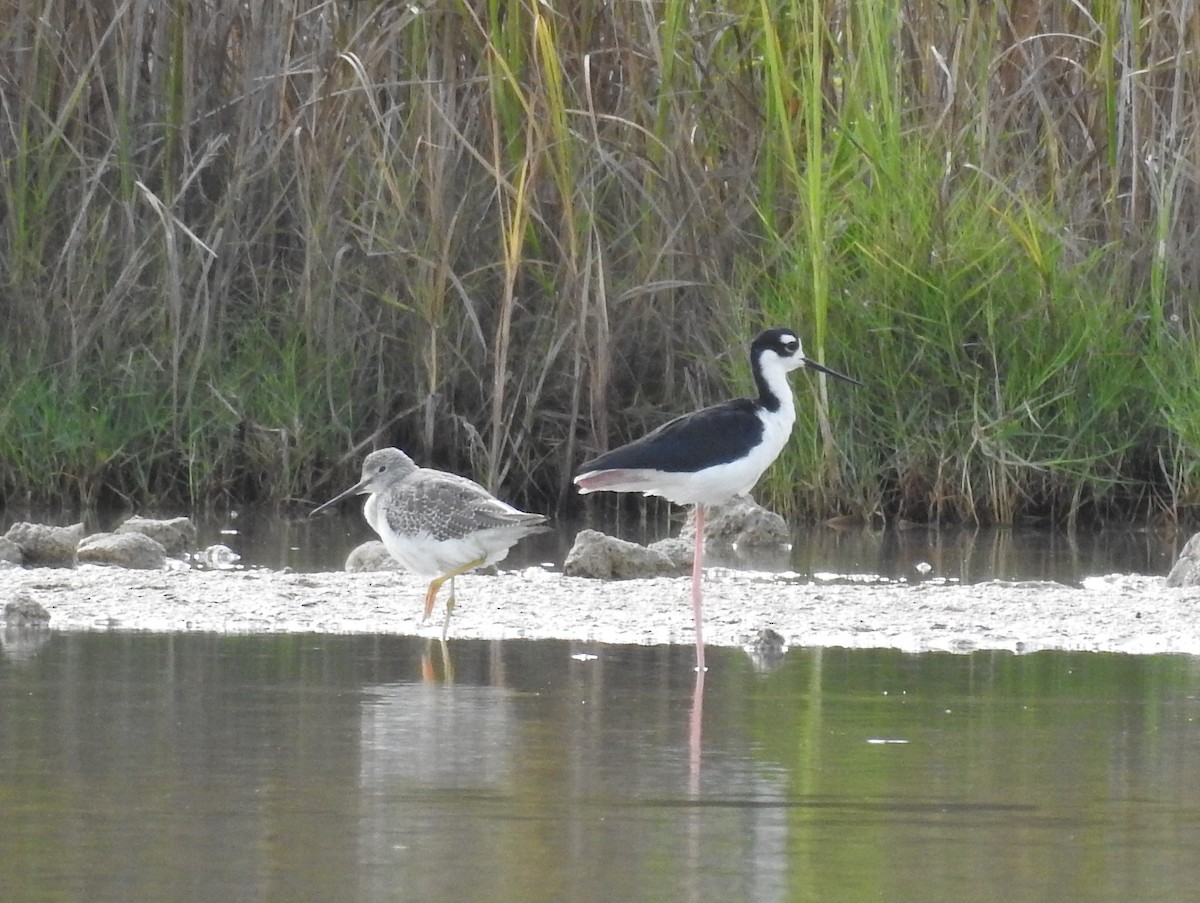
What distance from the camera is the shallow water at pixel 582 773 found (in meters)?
4.55

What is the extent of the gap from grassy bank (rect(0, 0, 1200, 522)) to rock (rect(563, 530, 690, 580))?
1859mm

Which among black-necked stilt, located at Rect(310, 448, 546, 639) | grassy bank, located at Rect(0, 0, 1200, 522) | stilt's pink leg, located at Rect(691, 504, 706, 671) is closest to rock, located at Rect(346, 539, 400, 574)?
black-necked stilt, located at Rect(310, 448, 546, 639)

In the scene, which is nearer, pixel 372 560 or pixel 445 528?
pixel 445 528

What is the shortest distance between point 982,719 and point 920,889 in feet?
6.31

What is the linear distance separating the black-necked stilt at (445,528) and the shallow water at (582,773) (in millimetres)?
849

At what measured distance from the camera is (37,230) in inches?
477

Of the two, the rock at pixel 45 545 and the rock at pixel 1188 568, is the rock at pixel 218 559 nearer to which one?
the rock at pixel 45 545

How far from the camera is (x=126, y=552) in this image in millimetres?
9664

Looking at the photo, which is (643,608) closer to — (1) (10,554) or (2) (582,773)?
(1) (10,554)

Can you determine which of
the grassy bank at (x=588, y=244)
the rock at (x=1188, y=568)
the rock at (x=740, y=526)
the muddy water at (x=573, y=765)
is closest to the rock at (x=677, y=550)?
the rock at (x=740, y=526)

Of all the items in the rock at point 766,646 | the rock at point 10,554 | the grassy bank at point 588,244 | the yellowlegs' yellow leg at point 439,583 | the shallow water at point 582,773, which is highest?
the grassy bank at point 588,244

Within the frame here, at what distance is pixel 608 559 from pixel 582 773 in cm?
400

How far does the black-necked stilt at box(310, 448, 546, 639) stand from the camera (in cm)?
852

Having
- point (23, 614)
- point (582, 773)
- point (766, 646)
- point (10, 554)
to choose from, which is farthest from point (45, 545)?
point (582, 773)
